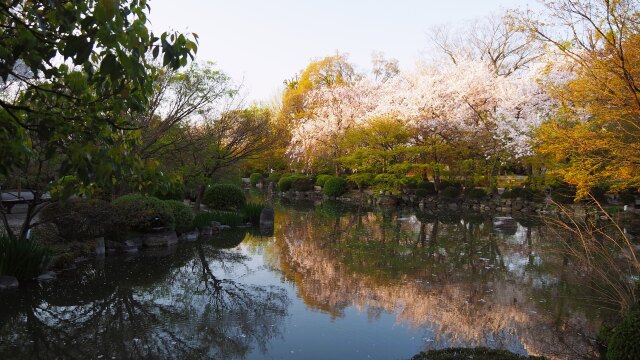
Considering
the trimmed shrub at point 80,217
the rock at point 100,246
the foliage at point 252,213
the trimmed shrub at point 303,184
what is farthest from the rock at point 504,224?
the trimmed shrub at point 303,184

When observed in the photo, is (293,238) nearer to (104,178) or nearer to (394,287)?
(394,287)

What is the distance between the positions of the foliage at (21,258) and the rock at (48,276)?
74 mm

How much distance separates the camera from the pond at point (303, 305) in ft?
16.6

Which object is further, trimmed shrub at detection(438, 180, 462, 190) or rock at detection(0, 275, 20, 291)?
trimmed shrub at detection(438, 180, 462, 190)

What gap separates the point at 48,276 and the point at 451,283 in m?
6.43

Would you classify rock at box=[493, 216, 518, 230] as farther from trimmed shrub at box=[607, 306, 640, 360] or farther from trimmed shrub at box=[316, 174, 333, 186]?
trimmed shrub at box=[316, 174, 333, 186]

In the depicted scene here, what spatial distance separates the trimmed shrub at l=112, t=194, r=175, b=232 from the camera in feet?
31.7

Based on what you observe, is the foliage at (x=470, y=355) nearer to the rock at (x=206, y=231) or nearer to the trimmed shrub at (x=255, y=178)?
the rock at (x=206, y=231)

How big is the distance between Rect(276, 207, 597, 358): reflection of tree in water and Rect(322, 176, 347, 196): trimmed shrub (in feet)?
40.5

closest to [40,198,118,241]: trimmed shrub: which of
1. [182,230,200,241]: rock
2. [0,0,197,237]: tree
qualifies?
[182,230,200,241]: rock

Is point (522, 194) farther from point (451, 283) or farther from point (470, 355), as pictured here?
point (470, 355)

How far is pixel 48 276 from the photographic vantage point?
285 inches

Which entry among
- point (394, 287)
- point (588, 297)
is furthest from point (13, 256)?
point (588, 297)

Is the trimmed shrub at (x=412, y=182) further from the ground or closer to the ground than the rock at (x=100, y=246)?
further from the ground
